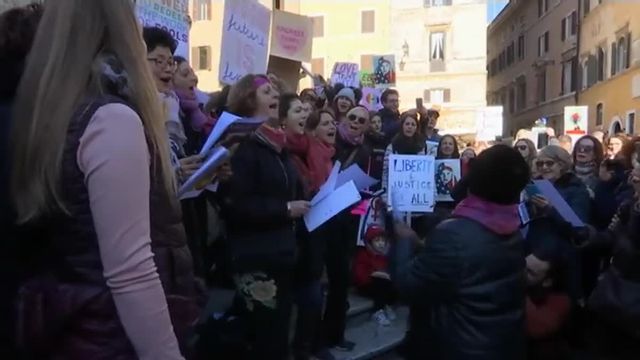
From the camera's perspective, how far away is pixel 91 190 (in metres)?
1.46

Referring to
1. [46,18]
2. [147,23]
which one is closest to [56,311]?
[46,18]

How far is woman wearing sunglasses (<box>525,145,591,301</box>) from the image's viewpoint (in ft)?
13.9

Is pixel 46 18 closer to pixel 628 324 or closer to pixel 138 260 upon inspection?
pixel 138 260

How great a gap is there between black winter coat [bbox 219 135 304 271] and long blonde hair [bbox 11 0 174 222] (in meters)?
2.16

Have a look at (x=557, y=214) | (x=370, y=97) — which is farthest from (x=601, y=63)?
(x=557, y=214)

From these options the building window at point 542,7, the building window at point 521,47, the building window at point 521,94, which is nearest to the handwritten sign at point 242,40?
the building window at point 542,7

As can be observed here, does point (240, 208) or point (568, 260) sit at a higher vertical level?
point (240, 208)

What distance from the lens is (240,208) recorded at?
12.4 feet

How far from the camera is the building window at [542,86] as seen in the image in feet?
153

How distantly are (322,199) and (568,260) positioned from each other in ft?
5.16

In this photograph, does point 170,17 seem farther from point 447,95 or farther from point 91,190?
point 447,95

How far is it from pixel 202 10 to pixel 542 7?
84.0 ft

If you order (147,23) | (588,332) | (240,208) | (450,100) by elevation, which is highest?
(450,100)

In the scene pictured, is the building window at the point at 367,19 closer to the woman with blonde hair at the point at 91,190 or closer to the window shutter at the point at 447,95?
the window shutter at the point at 447,95
